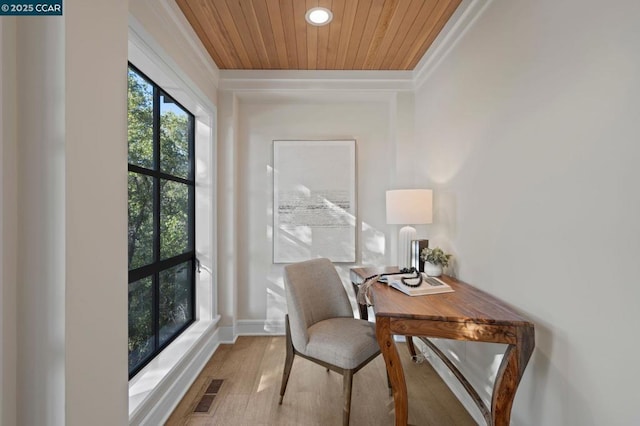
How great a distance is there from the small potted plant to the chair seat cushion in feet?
1.94

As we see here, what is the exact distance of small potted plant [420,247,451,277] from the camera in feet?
6.79

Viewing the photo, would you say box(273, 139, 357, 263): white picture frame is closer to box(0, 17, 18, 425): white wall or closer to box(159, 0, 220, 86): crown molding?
box(159, 0, 220, 86): crown molding

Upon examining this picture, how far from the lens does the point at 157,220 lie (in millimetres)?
2064

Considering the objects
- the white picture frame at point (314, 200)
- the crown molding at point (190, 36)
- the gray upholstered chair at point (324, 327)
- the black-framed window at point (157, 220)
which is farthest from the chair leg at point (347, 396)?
the crown molding at point (190, 36)

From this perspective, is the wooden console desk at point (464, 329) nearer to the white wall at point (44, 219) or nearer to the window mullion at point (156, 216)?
the white wall at point (44, 219)

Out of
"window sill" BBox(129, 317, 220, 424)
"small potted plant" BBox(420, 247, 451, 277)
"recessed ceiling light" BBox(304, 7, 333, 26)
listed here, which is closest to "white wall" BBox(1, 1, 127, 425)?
"window sill" BBox(129, 317, 220, 424)

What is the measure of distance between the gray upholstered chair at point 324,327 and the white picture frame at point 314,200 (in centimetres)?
76

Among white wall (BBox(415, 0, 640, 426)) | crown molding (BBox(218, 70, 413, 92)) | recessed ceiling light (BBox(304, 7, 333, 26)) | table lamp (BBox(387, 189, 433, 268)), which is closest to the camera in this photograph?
white wall (BBox(415, 0, 640, 426))

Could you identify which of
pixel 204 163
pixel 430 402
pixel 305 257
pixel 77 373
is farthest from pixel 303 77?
pixel 430 402

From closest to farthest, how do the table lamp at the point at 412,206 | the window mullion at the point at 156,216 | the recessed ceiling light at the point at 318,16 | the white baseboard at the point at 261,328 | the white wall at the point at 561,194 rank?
the white wall at the point at 561,194 < the recessed ceiling light at the point at 318,16 < the window mullion at the point at 156,216 < the table lamp at the point at 412,206 < the white baseboard at the point at 261,328

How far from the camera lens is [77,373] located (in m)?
0.93

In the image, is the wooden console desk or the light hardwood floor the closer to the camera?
the wooden console desk

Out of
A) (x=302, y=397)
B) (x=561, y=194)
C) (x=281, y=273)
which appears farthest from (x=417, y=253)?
(x=281, y=273)

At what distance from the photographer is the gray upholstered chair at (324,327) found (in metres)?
1.67
